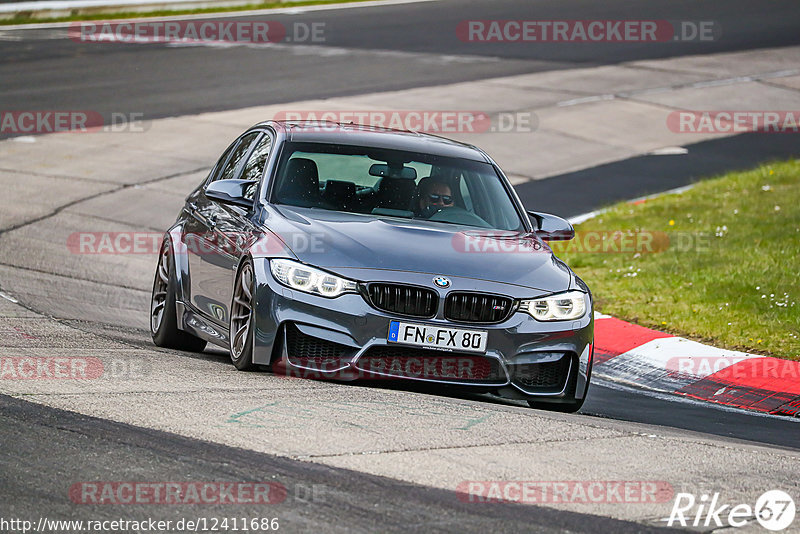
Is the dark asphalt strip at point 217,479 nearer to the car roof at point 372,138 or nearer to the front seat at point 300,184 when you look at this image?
the front seat at point 300,184

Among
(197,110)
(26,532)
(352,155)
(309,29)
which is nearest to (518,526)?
(26,532)

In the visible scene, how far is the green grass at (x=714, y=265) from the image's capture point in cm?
1060

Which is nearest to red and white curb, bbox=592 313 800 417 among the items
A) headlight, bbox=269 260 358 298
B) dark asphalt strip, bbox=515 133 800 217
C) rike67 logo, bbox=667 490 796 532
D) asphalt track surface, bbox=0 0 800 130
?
headlight, bbox=269 260 358 298

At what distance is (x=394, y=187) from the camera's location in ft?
27.4

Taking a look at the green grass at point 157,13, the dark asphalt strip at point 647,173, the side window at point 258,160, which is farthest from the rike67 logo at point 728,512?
the green grass at point 157,13

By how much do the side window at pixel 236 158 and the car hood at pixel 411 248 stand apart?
4.20 feet

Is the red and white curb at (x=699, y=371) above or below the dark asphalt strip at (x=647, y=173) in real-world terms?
below

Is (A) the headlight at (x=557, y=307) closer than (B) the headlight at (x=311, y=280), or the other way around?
(B) the headlight at (x=311, y=280)

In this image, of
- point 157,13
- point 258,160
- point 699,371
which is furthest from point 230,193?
point 157,13

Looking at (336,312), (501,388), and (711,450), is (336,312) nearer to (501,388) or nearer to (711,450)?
(501,388)

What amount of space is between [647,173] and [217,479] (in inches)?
572

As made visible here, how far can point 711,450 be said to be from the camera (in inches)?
245

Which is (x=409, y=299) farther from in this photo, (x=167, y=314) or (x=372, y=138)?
(x=167, y=314)

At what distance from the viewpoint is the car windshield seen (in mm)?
8188
